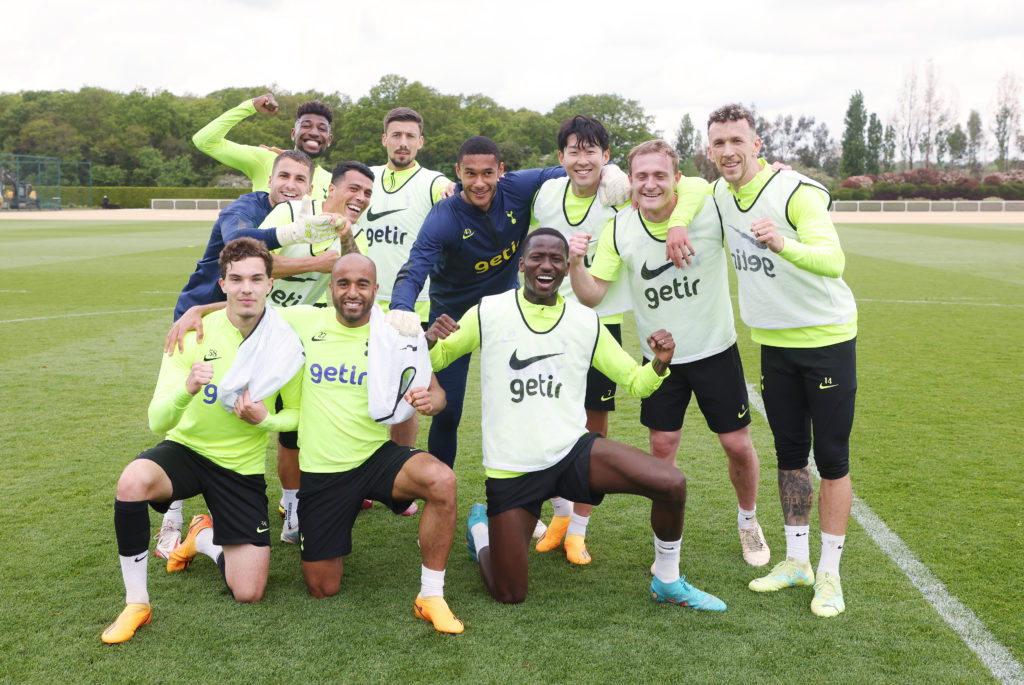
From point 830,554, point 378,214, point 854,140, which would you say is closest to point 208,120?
point 854,140

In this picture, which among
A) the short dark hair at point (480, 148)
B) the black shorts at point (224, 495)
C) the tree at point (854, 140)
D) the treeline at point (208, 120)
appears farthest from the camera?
the tree at point (854, 140)

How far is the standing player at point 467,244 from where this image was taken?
15.6 feet

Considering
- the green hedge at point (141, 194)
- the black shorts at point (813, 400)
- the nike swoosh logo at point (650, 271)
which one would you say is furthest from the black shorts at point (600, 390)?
the green hedge at point (141, 194)

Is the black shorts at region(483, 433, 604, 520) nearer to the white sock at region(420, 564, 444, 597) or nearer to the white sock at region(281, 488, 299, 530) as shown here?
the white sock at region(420, 564, 444, 597)

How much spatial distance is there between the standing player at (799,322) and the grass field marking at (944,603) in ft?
1.58

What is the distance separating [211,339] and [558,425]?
194 centimetres

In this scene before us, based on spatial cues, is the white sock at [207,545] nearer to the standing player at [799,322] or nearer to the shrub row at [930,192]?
the standing player at [799,322]

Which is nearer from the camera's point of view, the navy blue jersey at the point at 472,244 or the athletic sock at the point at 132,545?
the athletic sock at the point at 132,545

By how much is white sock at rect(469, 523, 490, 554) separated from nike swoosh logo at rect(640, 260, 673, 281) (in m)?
1.75

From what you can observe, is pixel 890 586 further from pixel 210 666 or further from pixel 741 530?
pixel 210 666

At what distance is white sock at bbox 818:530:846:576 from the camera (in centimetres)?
418

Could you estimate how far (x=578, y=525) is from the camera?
193 inches

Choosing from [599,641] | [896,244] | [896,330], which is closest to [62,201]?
[896,244]

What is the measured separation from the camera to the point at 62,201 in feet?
191
